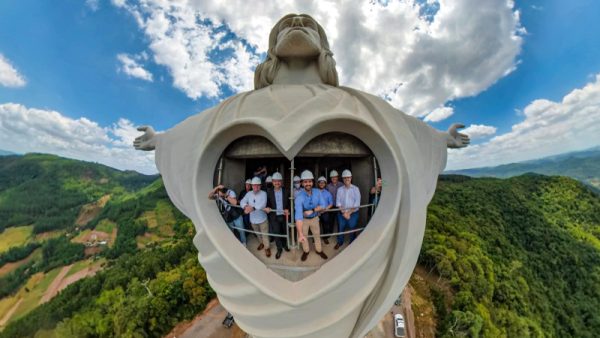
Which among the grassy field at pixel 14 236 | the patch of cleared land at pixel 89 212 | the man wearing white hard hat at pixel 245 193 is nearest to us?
the man wearing white hard hat at pixel 245 193

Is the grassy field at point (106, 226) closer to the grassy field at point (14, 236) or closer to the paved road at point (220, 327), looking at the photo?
the grassy field at point (14, 236)

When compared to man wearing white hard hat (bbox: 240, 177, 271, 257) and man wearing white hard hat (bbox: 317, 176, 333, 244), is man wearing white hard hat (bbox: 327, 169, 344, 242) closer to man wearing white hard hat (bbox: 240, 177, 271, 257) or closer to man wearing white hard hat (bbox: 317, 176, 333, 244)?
man wearing white hard hat (bbox: 317, 176, 333, 244)

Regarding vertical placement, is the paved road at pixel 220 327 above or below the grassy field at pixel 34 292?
above

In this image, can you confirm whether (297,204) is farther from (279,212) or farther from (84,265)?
(84,265)

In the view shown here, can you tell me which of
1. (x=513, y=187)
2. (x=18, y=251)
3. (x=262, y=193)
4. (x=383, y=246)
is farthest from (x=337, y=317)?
(x=18, y=251)

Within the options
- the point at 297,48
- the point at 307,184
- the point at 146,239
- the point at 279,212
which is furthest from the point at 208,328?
the point at 146,239

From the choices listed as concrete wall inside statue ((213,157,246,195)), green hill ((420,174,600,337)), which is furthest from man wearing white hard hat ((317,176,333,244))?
green hill ((420,174,600,337))

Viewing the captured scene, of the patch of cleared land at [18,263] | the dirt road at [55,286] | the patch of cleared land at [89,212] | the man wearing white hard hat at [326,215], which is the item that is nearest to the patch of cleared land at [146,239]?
the dirt road at [55,286]
